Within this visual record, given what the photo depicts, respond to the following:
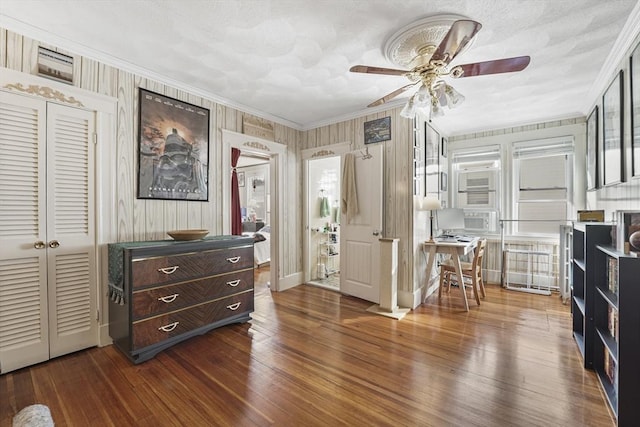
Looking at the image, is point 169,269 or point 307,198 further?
point 307,198

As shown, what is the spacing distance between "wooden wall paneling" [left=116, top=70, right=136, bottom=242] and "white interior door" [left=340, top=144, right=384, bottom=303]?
2.58m

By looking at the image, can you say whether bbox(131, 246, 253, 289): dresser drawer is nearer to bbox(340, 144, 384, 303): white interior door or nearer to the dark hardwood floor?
the dark hardwood floor

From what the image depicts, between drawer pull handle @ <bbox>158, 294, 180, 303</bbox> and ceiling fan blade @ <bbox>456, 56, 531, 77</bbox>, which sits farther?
drawer pull handle @ <bbox>158, 294, 180, 303</bbox>

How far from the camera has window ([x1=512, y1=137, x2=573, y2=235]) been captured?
4.16 meters

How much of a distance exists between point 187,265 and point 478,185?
478 cm

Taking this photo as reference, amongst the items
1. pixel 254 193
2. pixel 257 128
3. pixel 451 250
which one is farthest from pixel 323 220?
pixel 254 193

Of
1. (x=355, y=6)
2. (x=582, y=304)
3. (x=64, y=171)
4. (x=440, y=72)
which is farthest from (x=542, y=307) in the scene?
(x=64, y=171)

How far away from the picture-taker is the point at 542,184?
4.32m

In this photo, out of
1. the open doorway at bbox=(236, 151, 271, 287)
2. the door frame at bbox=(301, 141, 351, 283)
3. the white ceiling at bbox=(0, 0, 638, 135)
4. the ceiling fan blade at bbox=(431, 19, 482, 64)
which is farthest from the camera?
the open doorway at bbox=(236, 151, 271, 287)

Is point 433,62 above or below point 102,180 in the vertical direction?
above

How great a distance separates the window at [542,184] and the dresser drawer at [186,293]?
173 inches

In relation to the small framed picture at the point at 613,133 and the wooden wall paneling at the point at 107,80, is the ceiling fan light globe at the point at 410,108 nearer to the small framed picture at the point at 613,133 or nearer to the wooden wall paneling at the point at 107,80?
the small framed picture at the point at 613,133

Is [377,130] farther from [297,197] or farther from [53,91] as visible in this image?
[53,91]

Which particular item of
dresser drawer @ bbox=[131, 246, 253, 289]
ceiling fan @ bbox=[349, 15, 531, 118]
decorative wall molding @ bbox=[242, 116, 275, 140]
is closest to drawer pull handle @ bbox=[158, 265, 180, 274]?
dresser drawer @ bbox=[131, 246, 253, 289]
